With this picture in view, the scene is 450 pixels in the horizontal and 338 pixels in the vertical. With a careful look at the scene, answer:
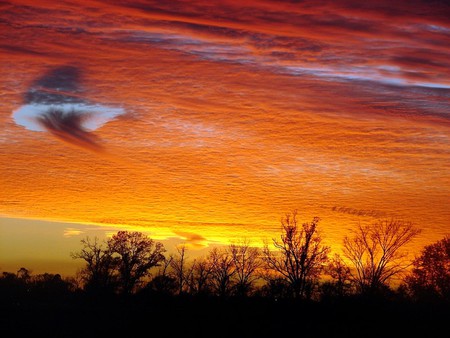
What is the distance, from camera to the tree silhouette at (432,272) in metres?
59.8

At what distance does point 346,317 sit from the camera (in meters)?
40.5

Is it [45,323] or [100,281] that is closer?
[45,323]

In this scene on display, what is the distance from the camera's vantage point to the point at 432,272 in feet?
201

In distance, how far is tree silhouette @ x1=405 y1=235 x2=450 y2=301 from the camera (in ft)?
196

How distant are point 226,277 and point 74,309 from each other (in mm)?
26483

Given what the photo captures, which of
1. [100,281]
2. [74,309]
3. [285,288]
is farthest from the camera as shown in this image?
[100,281]

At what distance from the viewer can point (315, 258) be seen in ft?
197

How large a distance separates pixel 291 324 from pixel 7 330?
56.0 feet

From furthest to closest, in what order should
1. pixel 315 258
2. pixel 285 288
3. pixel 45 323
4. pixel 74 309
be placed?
pixel 315 258 < pixel 285 288 < pixel 74 309 < pixel 45 323

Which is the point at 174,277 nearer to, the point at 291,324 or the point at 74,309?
the point at 74,309

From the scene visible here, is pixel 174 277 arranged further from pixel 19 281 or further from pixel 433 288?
pixel 433 288

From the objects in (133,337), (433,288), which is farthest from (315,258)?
(133,337)

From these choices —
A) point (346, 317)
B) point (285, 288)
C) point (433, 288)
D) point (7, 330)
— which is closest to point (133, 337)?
point (7, 330)

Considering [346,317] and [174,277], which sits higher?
[174,277]
